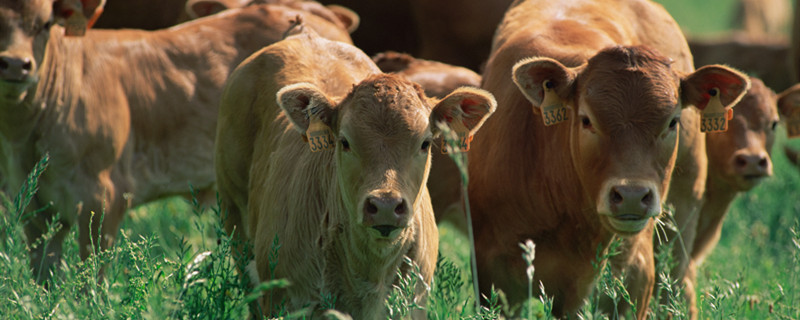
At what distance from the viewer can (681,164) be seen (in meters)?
5.65

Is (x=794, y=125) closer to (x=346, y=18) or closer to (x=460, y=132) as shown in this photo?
(x=460, y=132)

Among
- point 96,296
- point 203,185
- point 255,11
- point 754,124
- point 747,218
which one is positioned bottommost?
point 747,218

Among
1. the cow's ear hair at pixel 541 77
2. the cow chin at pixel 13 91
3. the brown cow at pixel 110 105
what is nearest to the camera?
the cow's ear hair at pixel 541 77

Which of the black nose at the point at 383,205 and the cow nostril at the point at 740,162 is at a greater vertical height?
the black nose at the point at 383,205

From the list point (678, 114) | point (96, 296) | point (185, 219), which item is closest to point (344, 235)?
point (96, 296)

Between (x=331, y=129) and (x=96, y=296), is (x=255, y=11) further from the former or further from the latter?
(x=96, y=296)

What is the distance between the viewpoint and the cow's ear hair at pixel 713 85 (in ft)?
15.0

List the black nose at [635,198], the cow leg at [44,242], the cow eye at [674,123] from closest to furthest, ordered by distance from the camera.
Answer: the black nose at [635,198]
the cow eye at [674,123]
the cow leg at [44,242]

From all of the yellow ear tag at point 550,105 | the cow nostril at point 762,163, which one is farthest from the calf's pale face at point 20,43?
the cow nostril at point 762,163

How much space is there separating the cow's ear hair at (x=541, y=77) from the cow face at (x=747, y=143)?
2.26 meters

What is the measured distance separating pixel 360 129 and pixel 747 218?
5438 millimetres

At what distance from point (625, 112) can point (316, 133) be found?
145 cm

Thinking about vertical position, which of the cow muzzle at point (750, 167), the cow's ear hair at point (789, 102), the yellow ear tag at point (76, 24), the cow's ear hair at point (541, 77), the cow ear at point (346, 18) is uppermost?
the cow's ear hair at point (541, 77)

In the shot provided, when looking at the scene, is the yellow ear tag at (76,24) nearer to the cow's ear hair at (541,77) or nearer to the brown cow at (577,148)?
the brown cow at (577,148)
